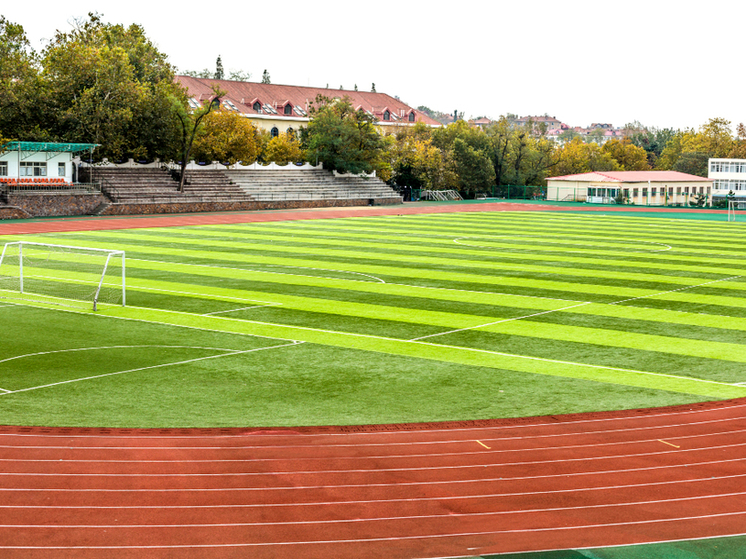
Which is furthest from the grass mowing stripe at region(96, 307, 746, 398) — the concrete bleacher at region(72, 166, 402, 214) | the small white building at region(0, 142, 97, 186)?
the concrete bleacher at region(72, 166, 402, 214)

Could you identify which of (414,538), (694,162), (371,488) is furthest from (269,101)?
(414,538)

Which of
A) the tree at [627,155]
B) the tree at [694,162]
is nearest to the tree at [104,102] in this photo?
the tree at [627,155]

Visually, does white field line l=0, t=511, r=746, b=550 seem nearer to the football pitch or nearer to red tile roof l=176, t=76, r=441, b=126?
the football pitch

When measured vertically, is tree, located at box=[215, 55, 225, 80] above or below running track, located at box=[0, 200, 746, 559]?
above

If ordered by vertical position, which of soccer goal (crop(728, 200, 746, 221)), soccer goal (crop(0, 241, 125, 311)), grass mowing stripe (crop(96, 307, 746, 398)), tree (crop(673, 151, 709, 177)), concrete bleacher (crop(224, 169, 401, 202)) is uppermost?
tree (crop(673, 151, 709, 177))

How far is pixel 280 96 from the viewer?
106 metres

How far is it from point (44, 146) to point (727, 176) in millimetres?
82912

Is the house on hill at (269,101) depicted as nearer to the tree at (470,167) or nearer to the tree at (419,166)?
the tree at (419,166)

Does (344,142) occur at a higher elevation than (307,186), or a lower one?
higher

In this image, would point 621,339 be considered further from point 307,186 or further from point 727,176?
point 727,176

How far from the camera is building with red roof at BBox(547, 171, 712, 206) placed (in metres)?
88.5

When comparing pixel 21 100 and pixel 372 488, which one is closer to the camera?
pixel 372 488

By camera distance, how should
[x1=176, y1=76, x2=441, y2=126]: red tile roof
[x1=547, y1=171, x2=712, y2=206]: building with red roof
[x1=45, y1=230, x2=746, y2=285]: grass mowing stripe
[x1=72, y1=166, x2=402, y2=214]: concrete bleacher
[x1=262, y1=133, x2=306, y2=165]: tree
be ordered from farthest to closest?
1. [x1=176, y1=76, x2=441, y2=126]: red tile roof
2. [x1=547, y1=171, x2=712, y2=206]: building with red roof
3. [x1=262, y1=133, x2=306, y2=165]: tree
4. [x1=72, y1=166, x2=402, y2=214]: concrete bleacher
5. [x1=45, y1=230, x2=746, y2=285]: grass mowing stripe

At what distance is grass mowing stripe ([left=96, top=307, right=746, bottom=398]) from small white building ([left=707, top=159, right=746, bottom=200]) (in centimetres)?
9649
